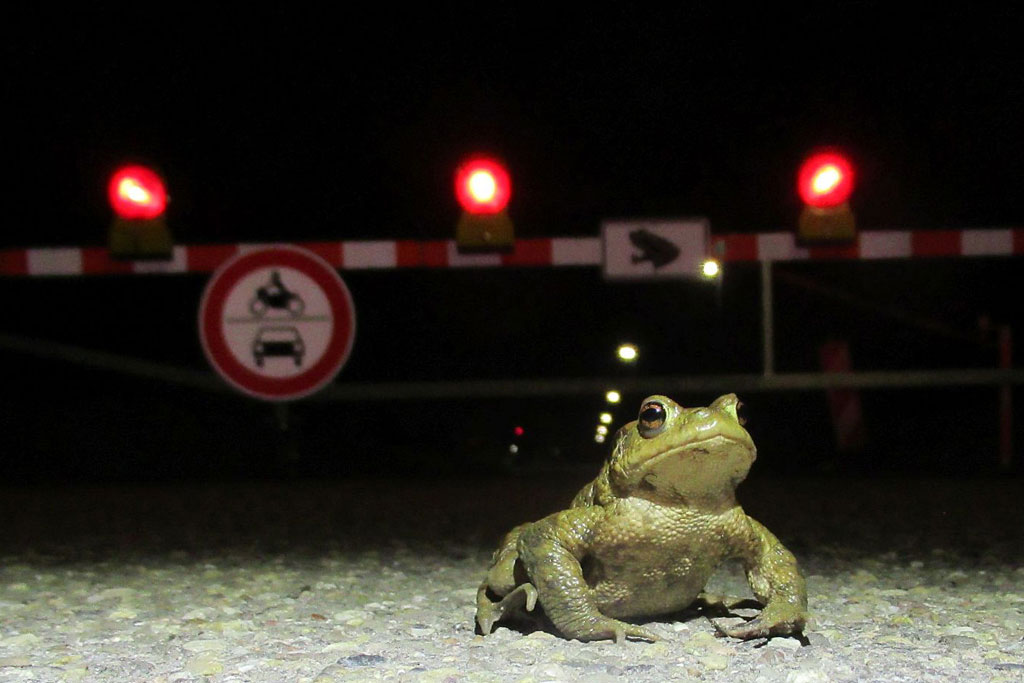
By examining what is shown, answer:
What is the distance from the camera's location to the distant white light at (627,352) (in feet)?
23.8

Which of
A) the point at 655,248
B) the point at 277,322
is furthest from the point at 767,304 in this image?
the point at 277,322

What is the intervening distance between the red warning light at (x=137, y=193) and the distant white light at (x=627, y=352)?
329 cm

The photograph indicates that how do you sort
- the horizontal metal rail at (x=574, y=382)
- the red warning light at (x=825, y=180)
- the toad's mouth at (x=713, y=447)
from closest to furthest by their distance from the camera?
1. the toad's mouth at (x=713, y=447)
2. the red warning light at (x=825, y=180)
3. the horizontal metal rail at (x=574, y=382)

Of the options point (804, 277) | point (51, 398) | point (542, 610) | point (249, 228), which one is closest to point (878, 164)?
point (804, 277)

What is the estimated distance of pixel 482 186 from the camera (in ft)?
17.4

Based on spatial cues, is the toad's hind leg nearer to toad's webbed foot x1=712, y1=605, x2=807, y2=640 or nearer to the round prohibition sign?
toad's webbed foot x1=712, y1=605, x2=807, y2=640

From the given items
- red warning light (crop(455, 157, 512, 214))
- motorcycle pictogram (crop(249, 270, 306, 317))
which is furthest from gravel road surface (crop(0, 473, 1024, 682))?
red warning light (crop(455, 157, 512, 214))

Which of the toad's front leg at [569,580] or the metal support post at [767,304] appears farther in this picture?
the metal support post at [767,304]

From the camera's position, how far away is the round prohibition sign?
4531 millimetres

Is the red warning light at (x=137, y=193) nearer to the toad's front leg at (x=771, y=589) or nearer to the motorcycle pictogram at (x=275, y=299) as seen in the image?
the motorcycle pictogram at (x=275, y=299)

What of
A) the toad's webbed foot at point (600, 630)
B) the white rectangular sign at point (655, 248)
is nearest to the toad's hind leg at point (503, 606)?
the toad's webbed foot at point (600, 630)

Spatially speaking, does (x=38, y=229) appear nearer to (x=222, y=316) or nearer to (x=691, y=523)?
(x=222, y=316)

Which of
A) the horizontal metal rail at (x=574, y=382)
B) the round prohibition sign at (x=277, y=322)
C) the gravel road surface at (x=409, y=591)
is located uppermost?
the round prohibition sign at (x=277, y=322)

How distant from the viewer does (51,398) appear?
28.6 ft
